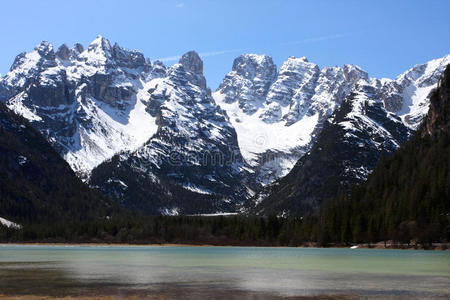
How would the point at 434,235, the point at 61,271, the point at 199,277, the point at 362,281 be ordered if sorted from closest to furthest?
the point at 362,281 < the point at 199,277 < the point at 61,271 < the point at 434,235

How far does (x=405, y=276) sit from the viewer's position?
7906cm

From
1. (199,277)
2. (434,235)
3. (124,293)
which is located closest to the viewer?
(124,293)

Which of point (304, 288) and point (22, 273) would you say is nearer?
point (304, 288)

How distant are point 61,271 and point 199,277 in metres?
21.3

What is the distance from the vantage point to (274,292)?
60906 mm

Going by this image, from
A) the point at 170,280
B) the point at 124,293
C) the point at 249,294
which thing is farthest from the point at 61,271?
the point at 249,294

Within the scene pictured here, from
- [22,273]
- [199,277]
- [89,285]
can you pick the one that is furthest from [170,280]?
[22,273]

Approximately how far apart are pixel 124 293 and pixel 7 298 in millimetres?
10607

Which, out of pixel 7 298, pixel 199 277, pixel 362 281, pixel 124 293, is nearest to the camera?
pixel 7 298

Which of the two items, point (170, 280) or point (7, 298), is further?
point (170, 280)

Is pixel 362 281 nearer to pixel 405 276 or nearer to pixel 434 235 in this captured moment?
pixel 405 276

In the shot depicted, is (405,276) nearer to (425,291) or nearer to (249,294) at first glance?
(425,291)

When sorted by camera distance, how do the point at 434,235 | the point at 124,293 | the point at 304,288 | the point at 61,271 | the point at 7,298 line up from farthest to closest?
1. the point at 434,235
2. the point at 61,271
3. the point at 304,288
4. the point at 124,293
5. the point at 7,298

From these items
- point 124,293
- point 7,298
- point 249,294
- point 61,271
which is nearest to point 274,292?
point 249,294
